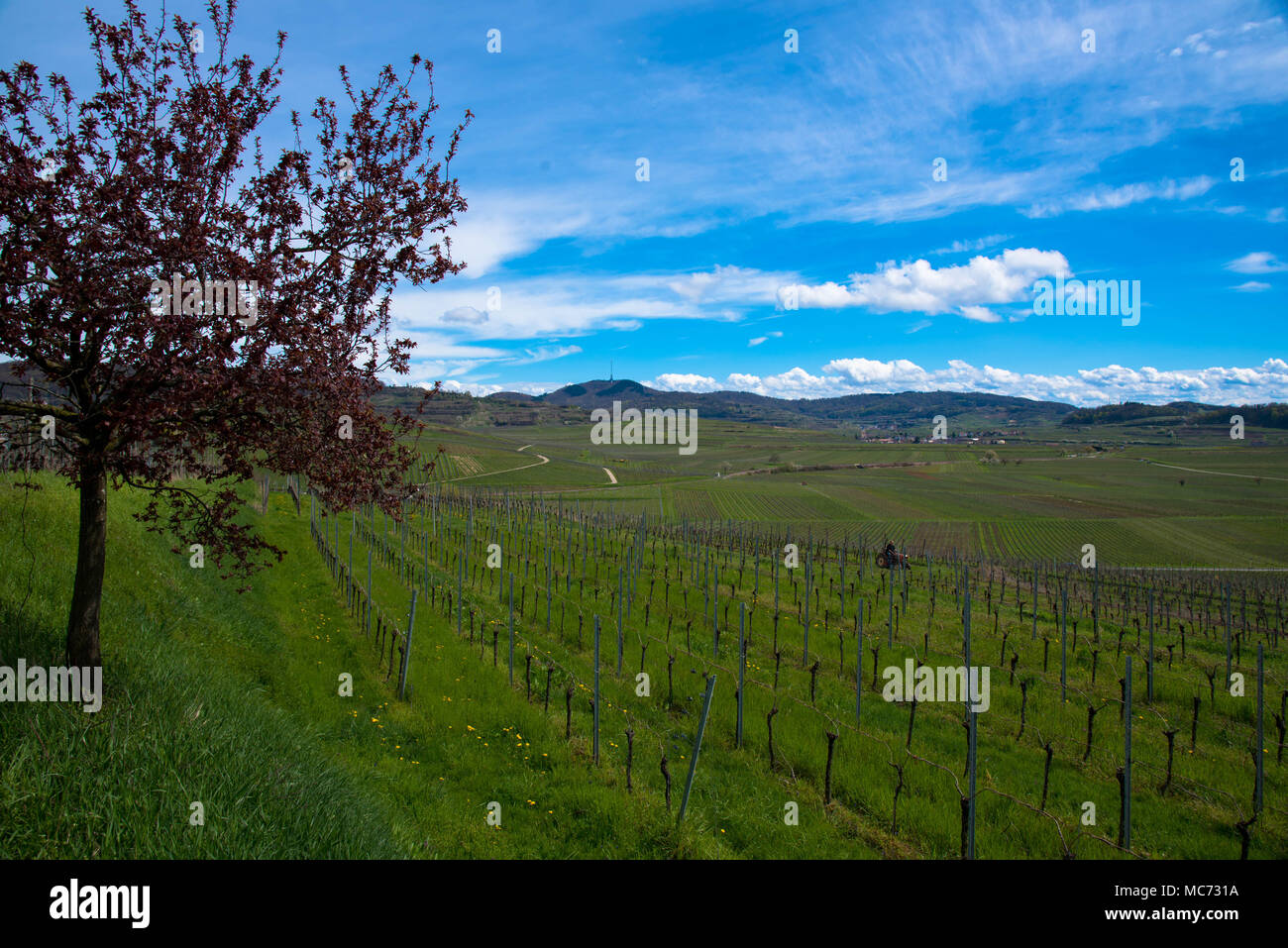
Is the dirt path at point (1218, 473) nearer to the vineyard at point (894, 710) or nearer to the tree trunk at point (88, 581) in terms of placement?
the vineyard at point (894, 710)

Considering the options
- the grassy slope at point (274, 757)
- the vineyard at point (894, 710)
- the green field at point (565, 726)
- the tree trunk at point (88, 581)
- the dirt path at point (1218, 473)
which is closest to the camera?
the grassy slope at point (274, 757)

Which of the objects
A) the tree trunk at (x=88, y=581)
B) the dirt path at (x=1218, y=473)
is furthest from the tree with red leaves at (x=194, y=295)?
the dirt path at (x=1218, y=473)

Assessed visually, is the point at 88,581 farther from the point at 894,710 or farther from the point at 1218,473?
the point at 1218,473

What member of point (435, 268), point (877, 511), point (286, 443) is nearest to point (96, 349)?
point (286, 443)

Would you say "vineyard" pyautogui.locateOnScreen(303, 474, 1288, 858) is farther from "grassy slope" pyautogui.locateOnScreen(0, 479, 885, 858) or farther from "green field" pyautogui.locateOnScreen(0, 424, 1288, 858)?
"grassy slope" pyautogui.locateOnScreen(0, 479, 885, 858)

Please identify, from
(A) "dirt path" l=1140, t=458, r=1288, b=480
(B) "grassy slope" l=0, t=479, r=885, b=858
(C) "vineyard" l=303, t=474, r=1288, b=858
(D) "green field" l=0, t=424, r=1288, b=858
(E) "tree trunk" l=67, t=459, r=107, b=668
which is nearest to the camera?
(B) "grassy slope" l=0, t=479, r=885, b=858

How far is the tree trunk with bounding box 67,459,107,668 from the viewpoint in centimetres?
549

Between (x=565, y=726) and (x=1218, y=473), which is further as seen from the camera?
(x=1218, y=473)

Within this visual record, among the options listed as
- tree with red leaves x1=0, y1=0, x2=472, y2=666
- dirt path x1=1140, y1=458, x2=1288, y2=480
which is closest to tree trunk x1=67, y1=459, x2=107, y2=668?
tree with red leaves x1=0, y1=0, x2=472, y2=666

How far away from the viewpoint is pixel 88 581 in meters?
5.52

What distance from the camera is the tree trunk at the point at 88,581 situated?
5.49m

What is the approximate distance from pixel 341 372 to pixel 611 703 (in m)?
7.61

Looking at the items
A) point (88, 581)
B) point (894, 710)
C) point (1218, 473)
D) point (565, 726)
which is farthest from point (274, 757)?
point (1218, 473)

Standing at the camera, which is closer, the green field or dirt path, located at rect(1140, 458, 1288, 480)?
the green field
